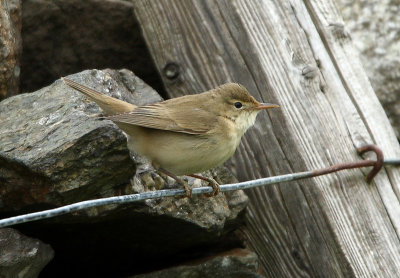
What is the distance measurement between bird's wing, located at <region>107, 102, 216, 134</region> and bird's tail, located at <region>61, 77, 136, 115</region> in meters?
0.09

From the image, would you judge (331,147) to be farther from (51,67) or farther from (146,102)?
(51,67)

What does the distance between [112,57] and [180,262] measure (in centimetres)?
163

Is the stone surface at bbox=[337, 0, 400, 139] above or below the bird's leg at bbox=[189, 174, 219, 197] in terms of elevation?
above

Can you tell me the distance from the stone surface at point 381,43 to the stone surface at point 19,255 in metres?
3.28

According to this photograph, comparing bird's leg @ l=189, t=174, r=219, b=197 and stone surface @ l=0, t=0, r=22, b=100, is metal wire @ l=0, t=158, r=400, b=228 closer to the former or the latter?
bird's leg @ l=189, t=174, r=219, b=197

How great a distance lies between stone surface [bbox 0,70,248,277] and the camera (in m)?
3.34

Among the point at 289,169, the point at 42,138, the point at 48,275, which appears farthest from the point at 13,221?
the point at 289,169

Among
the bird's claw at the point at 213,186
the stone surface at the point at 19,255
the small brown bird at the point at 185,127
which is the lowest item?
the stone surface at the point at 19,255

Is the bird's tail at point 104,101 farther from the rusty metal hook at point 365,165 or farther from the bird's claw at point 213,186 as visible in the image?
the rusty metal hook at point 365,165

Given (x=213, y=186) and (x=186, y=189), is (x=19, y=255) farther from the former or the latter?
(x=213, y=186)

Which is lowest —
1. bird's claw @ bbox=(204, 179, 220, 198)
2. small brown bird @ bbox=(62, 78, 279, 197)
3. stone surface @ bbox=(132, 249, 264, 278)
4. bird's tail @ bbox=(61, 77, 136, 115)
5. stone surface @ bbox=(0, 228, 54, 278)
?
stone surface @ bbox=(132, 249, 264, 278)

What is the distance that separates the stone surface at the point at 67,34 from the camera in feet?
15.5

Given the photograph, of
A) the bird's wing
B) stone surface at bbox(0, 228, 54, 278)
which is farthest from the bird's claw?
stone surface at bbox(0, 228, 54, 278)

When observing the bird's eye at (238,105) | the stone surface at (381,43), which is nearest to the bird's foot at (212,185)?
the bird's eye at (238,105)
